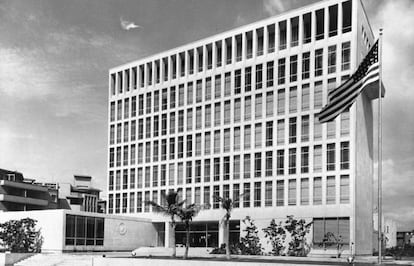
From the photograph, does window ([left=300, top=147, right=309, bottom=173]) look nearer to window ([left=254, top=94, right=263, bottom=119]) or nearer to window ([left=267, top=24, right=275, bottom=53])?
window ([left=254, top=94, right=263, bottom=119])

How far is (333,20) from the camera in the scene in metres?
66.9

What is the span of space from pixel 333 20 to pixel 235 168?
864 inches

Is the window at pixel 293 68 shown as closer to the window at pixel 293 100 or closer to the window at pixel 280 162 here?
the window at pixel 293 100

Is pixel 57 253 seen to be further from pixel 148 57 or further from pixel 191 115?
pixel 148 57

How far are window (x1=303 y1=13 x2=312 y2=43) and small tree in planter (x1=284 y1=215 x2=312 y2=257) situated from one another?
2164 cm

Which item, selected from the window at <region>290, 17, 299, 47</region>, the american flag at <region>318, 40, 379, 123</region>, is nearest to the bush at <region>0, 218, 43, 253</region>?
the window at <region>290, 17, 299, 47</region>

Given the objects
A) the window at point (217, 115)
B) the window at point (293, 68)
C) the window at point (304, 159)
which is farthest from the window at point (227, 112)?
the window at point (304, 159)

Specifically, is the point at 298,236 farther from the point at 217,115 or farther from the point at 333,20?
the point at 333,20

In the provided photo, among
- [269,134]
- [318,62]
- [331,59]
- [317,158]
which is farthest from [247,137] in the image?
[331,59]

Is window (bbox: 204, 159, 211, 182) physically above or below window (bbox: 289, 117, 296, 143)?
below

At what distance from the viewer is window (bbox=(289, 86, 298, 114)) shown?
67.0 metres

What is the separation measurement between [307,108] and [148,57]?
29761 mm

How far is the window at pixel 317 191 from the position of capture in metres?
63.6

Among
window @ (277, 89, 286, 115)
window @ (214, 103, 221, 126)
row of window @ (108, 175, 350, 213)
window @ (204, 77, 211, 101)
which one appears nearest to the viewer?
row of window @ (108, 175, 350, 213)
